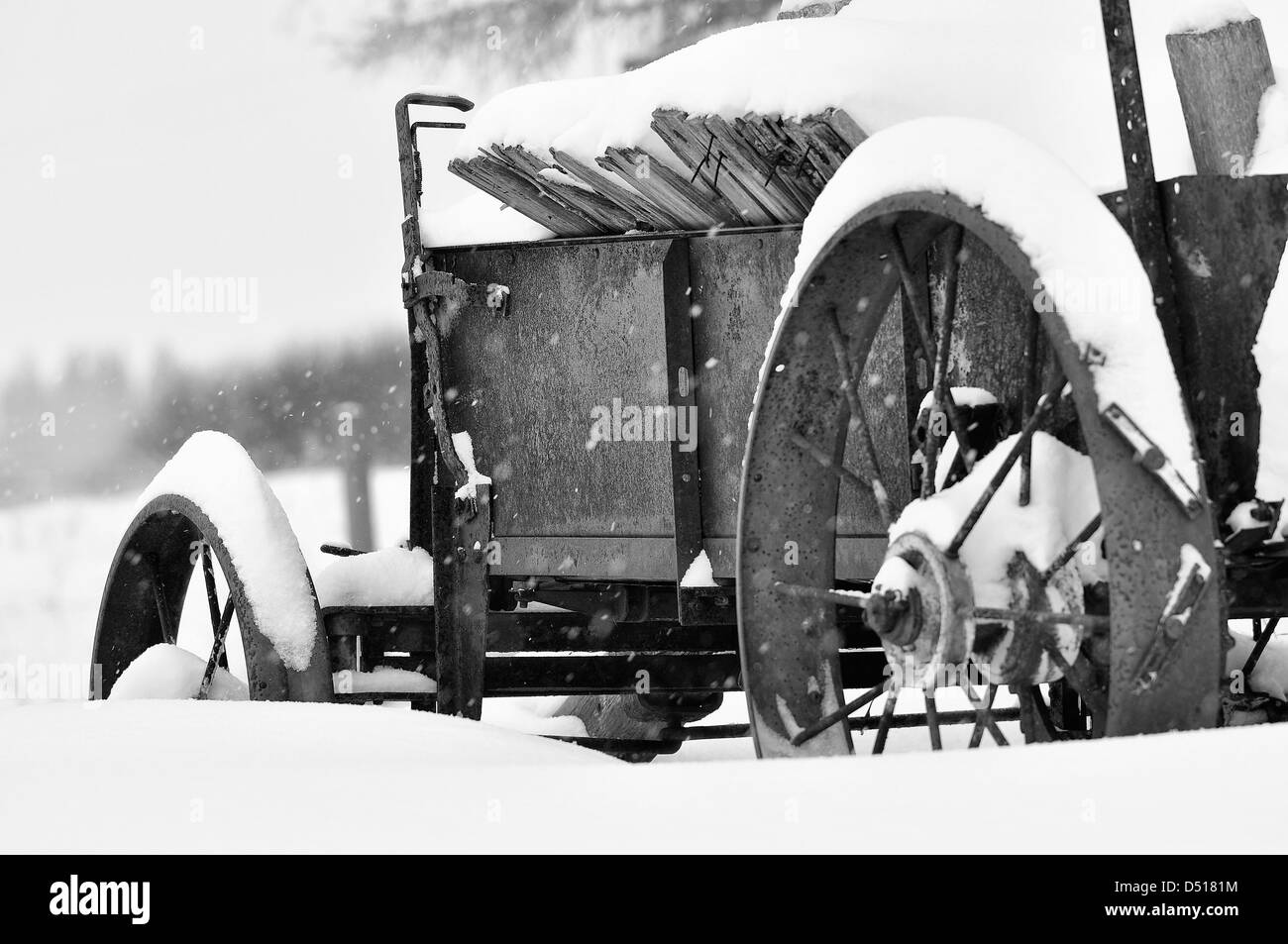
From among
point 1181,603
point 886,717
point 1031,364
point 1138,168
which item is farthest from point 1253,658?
point 1181,603

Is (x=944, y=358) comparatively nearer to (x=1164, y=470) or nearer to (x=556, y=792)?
(x=1164, y=470)

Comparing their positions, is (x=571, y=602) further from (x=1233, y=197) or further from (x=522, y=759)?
(x=1233, y=197)

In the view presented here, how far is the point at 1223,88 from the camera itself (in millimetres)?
2686

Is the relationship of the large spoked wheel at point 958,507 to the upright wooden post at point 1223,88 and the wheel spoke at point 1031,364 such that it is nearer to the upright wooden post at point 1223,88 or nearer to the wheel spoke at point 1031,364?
the wheel spoke at point 1031,364

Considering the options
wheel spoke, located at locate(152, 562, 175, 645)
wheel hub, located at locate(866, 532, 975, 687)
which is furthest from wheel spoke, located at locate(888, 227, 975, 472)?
wheel spoke, located at locate(152, 562, 175, 645)

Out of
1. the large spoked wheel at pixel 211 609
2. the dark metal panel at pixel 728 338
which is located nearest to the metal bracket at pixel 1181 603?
the dark metal panel at pixel 728 338

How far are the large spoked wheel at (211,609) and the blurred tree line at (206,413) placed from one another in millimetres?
8962

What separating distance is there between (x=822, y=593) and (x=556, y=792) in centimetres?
89

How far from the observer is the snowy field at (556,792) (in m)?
1.75

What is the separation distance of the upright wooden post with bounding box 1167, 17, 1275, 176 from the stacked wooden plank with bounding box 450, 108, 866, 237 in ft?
1.91

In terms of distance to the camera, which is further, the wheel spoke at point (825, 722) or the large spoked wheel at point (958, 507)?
the wheel spoke at point (825, 722)

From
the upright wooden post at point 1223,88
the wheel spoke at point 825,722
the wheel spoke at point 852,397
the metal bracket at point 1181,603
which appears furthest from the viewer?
the wheel spoke at point 825,722
